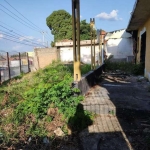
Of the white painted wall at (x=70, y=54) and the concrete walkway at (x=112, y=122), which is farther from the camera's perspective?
the white painted wall at (x=70, y=54)

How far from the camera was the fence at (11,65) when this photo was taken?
37.8 ft

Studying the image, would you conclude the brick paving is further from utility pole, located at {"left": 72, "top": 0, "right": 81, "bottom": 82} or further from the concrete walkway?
utility pole, located at {"left": 72, "top": 0, "right": 81, "bottom": 82}

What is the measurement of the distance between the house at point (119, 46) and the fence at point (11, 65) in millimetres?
7707

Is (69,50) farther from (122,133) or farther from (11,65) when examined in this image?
(122,133)

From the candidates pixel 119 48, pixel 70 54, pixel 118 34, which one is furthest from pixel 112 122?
pixel 70 54

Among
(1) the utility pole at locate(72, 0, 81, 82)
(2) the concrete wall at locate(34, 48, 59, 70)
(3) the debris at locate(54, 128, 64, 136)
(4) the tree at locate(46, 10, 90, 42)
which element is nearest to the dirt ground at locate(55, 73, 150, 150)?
(3) the debris at locate(54, 128, 64, 136)

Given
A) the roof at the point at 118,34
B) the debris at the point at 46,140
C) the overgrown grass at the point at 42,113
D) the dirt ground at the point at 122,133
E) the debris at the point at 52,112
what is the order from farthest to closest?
the roof at the point at 118,34 → the debris at the point at 52,112 → the overgrown grass at the point at 42,113 → the debris at the point at 46,140 → the dirt ground at the point at 122,133

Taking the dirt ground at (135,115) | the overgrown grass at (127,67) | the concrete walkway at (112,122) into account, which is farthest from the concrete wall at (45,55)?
the concrete walkway at (112,122)

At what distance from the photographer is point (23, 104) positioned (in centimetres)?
414

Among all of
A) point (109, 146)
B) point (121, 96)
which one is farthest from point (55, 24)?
point (109, 146)

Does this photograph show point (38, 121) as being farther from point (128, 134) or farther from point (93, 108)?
point (128, 134)

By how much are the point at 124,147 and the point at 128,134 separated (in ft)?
1.32

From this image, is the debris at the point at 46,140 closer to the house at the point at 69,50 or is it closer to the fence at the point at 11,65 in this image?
the fence at the point at 11,65

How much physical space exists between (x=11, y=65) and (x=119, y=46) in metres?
9.67
